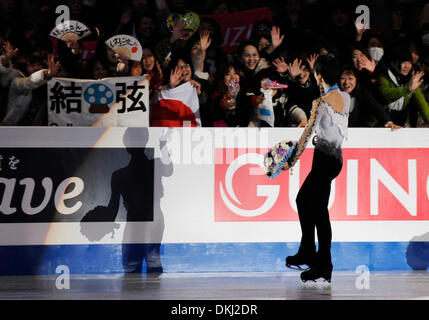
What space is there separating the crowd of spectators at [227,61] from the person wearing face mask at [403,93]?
0.01 meters

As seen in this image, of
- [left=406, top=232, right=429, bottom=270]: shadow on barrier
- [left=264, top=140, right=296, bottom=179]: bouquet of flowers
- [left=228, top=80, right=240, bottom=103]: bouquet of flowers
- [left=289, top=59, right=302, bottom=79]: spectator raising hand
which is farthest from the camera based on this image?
[left=289, top=59, right=302, bottom=79]: spectator raising hand

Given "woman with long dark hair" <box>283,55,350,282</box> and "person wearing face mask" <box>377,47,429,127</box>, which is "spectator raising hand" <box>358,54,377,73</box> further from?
"woman with long dark hair" <box>283,55,350,282</box>

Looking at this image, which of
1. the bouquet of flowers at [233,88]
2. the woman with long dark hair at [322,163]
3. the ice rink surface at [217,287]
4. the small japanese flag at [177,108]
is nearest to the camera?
the ice rink surface at [217,287]

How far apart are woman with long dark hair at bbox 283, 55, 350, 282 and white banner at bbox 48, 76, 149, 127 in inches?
63.4

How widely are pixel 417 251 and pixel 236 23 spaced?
369 centimetres

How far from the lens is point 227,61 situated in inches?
286

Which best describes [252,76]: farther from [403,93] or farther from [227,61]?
[403,93]

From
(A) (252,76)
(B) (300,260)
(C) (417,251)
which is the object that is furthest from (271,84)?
(C) (417,251)

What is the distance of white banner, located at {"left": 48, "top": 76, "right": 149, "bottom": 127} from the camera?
628cm

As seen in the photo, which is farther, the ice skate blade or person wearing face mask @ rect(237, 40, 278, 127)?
person wearing face mask @ rect(237, 40, 278, 127)

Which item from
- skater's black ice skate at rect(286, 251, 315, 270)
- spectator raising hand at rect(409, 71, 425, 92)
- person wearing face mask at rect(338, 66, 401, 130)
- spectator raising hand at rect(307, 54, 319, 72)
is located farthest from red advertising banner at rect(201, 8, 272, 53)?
skater's black ice skate at rect(286, 251, 315, 270)

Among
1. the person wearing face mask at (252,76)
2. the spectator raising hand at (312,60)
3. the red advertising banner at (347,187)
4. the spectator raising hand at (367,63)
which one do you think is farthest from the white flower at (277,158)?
the spectator raising hand at (367,63)

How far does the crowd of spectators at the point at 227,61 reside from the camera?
668 centimetres

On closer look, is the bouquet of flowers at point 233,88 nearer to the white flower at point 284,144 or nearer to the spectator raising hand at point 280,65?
the spectator raising hand at point 280,65
